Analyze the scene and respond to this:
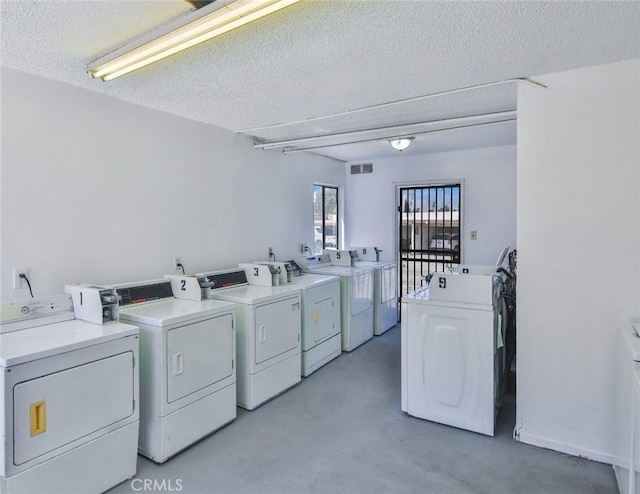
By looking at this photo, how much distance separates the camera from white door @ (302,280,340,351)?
3906 millimetres

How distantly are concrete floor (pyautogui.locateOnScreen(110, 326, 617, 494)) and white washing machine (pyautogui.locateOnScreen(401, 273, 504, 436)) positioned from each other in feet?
0.47

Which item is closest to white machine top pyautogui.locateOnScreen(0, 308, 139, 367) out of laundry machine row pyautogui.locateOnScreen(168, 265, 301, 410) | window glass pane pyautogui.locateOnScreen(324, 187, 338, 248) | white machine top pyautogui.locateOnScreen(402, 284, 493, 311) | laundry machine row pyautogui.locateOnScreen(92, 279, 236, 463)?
laundry machine row pyautogui.locateOnScreen(92, 279, 236, 463)

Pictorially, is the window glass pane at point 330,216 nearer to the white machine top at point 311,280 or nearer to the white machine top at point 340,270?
the white machine top at point 340,270

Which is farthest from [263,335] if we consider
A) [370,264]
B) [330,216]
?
[330,216]

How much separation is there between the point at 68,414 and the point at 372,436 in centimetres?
198

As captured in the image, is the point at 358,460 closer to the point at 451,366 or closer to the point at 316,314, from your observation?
the point at 451,366

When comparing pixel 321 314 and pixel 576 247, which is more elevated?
pixel 576 247

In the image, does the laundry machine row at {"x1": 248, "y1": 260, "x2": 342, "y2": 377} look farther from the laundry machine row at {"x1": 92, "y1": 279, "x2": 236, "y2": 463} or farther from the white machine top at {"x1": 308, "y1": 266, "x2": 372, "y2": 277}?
the laundry machine row at {"x1": 92, "y1": 279, "x2": 236, "y2": 463}

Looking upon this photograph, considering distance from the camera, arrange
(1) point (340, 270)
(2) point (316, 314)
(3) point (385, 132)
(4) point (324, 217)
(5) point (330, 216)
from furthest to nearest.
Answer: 1. (5) point (330, 216)
2. (4) point (324, 217)
3. (1) point (340, 270)
4. (3) point (385, 132)
5. (2) point (316, 314)

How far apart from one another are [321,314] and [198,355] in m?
1.68

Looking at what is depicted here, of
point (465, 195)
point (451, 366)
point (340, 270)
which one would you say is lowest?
point (451, 366)

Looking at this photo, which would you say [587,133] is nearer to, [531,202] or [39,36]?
[531,202]

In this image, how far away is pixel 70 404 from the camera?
80.8 inches

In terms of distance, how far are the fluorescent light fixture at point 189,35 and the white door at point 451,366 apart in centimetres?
227
